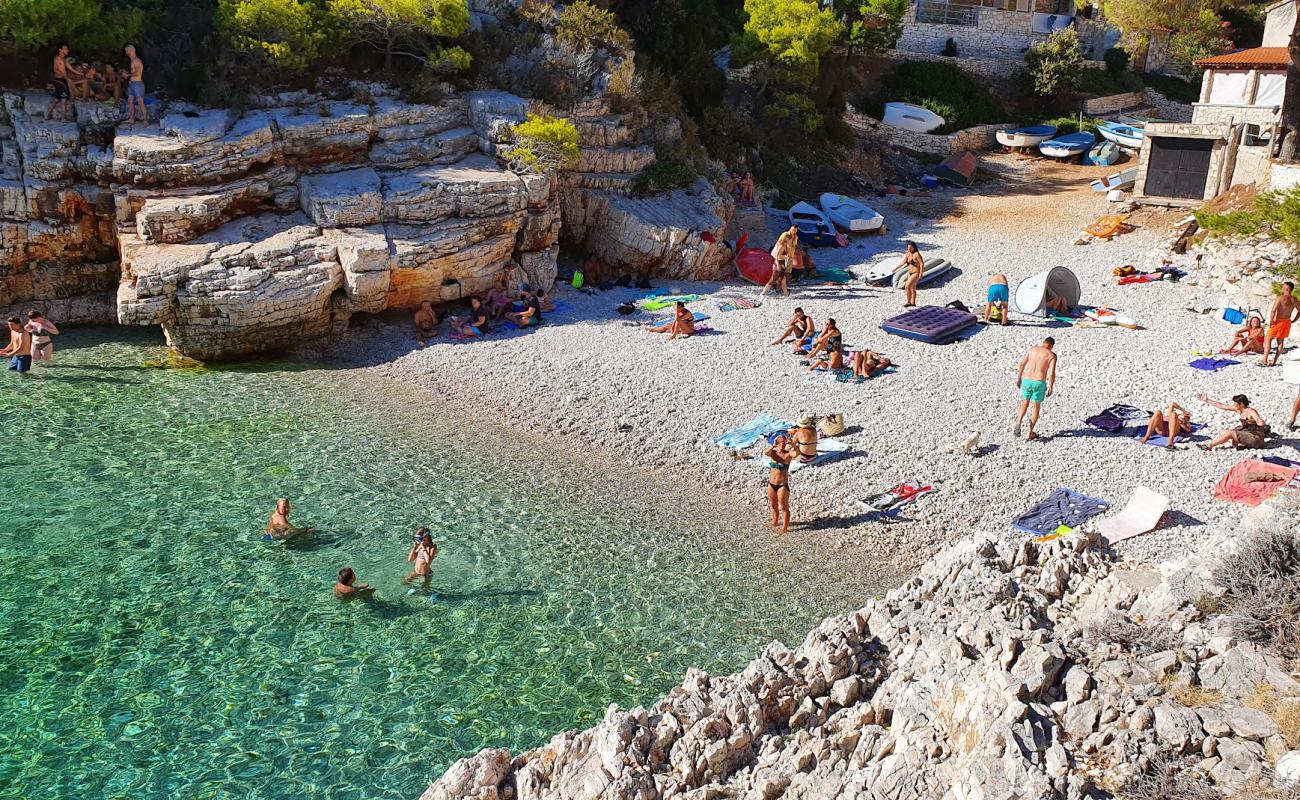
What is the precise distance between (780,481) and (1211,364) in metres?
9.66

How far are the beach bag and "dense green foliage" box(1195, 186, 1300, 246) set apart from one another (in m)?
12.5

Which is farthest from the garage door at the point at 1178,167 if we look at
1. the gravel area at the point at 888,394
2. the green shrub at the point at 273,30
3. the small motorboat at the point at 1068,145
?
the green shrub at the point at 273,30

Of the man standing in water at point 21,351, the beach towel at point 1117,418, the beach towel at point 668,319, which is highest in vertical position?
the beach towel at point 1117,418

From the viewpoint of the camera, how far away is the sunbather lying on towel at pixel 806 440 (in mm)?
15492

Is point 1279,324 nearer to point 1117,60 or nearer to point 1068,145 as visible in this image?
point 1068,145

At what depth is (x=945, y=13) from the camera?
43500 mm

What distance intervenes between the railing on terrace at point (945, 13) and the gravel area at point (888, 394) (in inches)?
871


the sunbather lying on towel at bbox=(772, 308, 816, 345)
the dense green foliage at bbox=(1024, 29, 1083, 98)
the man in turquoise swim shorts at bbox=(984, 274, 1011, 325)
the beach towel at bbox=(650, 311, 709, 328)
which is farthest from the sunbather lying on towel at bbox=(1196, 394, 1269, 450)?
the dense green foliage at bbox=(1024, 29, 1083, 98)

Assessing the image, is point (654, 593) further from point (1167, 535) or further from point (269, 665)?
point (1167, 535)

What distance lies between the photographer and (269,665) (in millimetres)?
10711

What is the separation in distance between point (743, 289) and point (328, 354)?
995cm

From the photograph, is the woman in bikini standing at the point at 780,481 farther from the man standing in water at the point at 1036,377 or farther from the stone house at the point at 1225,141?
the stone house at the point at 1225,141

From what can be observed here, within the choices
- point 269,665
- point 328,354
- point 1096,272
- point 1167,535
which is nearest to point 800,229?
Result: point 1096,272

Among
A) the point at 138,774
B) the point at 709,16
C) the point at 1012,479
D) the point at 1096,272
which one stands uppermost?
the point at 709,16
